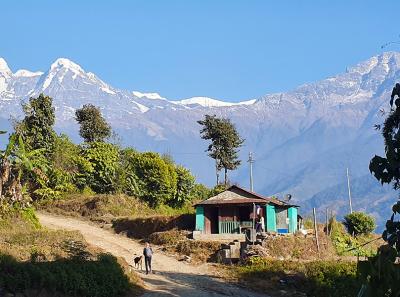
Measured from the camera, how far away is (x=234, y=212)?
4072cm

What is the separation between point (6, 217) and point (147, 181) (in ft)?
77.5

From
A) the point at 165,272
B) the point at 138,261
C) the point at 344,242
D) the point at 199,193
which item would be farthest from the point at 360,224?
the point at 138,261

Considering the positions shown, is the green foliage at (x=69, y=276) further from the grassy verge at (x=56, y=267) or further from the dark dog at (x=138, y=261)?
the dark dog at (x=138, y=261)

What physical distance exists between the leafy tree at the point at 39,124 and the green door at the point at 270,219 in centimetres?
1987

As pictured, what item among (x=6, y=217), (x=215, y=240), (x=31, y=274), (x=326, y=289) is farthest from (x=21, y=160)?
(x=326, y=289)

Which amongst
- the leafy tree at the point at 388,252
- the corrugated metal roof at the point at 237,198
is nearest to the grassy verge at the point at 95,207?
the corrugated metal roof at the point at 237,198

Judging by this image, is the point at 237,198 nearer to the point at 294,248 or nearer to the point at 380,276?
the point at 294,248

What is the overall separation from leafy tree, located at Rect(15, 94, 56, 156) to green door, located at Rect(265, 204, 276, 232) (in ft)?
65.2

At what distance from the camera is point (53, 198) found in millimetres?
46969

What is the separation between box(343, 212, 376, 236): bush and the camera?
52.7m

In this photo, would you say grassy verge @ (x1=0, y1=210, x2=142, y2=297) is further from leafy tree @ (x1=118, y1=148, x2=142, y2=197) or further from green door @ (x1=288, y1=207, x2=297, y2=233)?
leafy tree @ (x1=118, y1=148, x2=142, y2=197)

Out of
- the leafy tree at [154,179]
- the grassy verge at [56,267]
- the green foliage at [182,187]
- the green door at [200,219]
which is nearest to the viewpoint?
the grassy verge at [56,267]

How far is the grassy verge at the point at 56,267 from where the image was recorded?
59.6 feet

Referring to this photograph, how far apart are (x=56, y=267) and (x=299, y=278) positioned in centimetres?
1287
